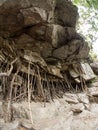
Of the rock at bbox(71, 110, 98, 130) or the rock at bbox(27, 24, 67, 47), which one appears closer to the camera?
the rock at bbox(71, 110, 98, 130)

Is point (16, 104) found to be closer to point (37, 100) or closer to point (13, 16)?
point (37, 100)

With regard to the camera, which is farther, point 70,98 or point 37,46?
point 70,98

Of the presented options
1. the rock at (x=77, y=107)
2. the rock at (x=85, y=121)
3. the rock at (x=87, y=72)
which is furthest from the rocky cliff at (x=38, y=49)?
the rock at (x=87, y=72)

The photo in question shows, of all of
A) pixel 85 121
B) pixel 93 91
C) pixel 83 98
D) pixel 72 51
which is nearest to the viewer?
pixel 85 121

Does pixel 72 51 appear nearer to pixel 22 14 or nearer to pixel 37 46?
pixel 37 46

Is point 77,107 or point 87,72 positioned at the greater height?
point 87,72

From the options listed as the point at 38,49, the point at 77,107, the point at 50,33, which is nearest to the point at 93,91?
the point at 77,107

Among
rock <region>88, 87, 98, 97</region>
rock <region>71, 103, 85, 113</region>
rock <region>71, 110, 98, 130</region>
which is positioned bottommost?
rock <region>71, 110, 98, 130</region>

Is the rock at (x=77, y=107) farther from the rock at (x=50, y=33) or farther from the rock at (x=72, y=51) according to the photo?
the rock at (x=50, y=33)

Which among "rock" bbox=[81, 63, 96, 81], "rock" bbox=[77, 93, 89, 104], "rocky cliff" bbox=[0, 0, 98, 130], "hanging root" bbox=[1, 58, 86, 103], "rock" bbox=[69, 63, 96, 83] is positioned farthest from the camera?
"rock" bbox=[81, 63, 96, 81]

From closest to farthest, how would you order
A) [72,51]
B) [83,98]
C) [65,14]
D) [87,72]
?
[65,14] < [72,51] < [83,98] < [87,72]

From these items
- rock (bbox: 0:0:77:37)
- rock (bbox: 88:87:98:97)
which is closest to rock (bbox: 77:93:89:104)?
rock (bbox: 88:87:98:97)

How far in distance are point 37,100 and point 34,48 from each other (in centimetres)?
116

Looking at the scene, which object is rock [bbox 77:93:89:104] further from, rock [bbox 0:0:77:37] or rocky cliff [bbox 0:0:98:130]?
rock [bbox 0:0:77:37]
